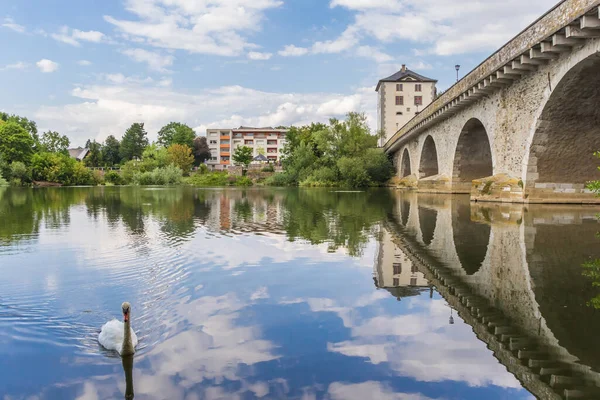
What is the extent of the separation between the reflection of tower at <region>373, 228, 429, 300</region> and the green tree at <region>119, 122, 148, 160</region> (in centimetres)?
11584

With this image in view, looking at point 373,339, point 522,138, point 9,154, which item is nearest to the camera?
point 373,339

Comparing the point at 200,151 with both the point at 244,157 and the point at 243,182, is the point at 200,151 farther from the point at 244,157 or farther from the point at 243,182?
the point at 243,182

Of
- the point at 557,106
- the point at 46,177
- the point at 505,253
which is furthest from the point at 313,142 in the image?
the point at 505,253

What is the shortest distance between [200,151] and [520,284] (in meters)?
111

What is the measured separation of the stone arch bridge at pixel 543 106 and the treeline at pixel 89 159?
6269 centimetres

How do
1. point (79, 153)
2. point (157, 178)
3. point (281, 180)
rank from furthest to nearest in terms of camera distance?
point (79, 153), point (157, 178), point (281, 180)

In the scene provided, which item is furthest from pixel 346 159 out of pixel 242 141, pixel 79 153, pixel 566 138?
pixel 79 153

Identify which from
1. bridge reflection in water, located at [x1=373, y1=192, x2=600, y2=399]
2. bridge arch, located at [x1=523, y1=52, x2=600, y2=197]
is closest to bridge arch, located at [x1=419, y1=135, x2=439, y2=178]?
bridge arch, located at [x1=523, y1=52, x2=600, y2=197]

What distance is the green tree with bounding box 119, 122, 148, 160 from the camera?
387 feet

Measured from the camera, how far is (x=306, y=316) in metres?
5.98

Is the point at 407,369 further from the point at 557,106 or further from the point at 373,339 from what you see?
the point at 557,106

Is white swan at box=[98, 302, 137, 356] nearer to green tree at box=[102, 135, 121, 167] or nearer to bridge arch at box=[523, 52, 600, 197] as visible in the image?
bridge arch at box=[523, 52, 600, 197]

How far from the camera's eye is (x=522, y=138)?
20984 millimetres

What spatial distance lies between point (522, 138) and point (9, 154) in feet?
240
